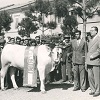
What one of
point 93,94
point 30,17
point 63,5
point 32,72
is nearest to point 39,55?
point 32,72

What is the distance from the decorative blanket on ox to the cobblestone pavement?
13.3 inches

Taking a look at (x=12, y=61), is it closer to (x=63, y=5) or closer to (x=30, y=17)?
(x=63, y=5)

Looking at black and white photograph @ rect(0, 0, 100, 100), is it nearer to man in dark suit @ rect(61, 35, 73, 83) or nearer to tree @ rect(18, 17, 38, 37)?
man in dark suit @ rect(61, 35, 73, 83)

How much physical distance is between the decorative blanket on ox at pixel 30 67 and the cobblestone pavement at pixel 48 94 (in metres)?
0.34

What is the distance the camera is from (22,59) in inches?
296

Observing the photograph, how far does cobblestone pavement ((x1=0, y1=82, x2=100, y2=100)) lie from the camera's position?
21.7 ft

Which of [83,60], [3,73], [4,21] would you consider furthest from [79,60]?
[4,21]

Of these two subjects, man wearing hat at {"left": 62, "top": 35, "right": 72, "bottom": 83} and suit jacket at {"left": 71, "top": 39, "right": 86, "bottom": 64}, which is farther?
man wearing hat at {"left": 62, "top": 35, "right": 72, "bottom": 83}

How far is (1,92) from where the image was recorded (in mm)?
7594

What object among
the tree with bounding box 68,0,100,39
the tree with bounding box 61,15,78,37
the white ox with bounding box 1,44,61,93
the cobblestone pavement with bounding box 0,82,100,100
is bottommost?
the cobblestone pavement with bounding box 0,82,100,100

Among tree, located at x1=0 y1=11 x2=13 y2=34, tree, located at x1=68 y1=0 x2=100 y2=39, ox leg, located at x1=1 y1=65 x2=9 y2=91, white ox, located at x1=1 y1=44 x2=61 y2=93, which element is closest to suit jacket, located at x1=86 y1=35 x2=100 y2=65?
white ox, located at x1=1 y1=44 x2=61 y2=93

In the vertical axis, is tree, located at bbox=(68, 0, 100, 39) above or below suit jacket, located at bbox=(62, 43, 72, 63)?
above

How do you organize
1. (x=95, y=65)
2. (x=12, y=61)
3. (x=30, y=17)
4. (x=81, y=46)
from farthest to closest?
(x=30, y=17) → (x=12, y=61) → (x=81, y=46) → (x=95, y=65)

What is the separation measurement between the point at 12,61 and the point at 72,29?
10.5m
